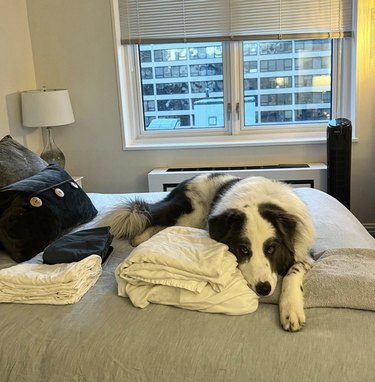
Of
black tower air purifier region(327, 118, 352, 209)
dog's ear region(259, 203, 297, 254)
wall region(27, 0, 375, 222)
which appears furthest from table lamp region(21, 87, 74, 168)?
dog's ear region(259, 203, 297, 254)

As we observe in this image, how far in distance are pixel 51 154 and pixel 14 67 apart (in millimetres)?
696

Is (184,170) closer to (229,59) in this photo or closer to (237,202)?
(229,59)

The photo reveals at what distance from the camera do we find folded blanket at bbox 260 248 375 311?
1433mm

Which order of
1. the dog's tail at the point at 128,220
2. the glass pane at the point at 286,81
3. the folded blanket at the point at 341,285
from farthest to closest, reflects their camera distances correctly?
the glass pane at the point at 286,81
the dog's tail at the point at 128,220
the folded blanket at the point at 341,285

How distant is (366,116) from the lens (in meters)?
3.67

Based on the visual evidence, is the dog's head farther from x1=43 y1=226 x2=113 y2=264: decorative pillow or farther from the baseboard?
the baseboard

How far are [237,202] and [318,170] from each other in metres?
2.03

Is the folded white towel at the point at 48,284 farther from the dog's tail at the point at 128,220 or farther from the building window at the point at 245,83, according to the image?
the building window at the point at 245,83

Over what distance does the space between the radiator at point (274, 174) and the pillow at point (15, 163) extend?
1.27 meters

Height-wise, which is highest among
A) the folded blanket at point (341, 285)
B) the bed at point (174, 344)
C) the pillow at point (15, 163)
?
the pillow at point (15, 163)

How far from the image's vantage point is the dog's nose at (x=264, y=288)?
4.83ft

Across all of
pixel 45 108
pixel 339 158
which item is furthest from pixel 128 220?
pixel 339 158

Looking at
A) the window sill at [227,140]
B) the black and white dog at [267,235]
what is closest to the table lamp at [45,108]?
the window sill at [227,140]

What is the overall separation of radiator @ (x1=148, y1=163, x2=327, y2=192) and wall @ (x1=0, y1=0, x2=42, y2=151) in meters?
1.06
